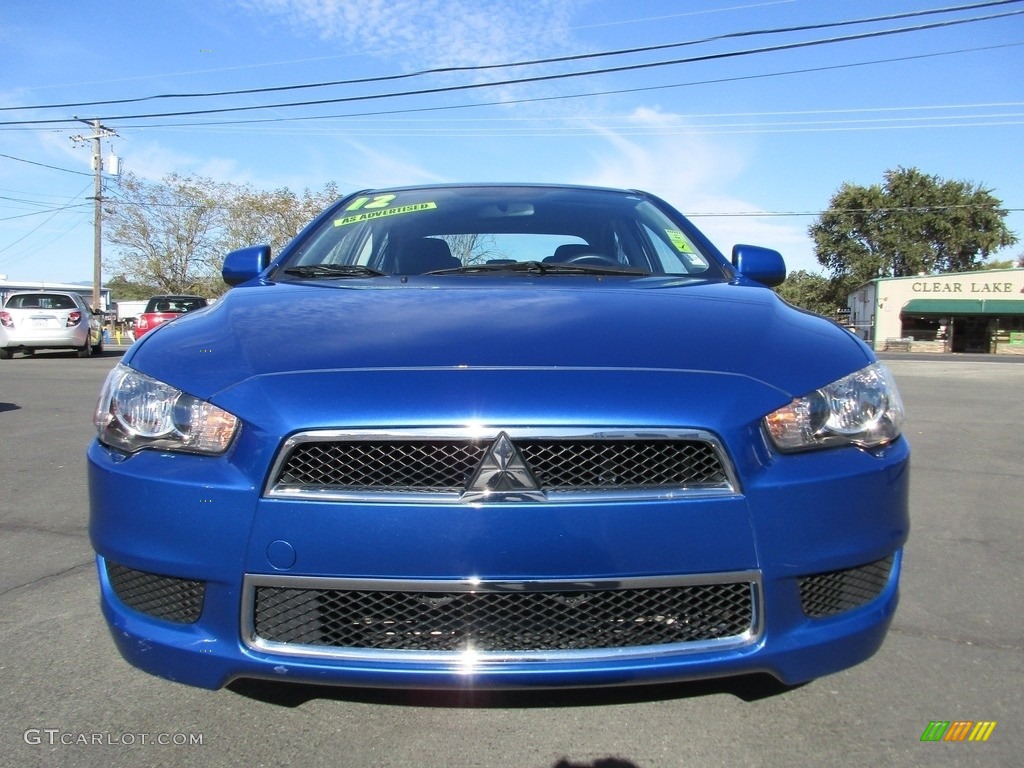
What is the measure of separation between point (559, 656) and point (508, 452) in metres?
0.43

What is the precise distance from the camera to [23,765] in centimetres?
187

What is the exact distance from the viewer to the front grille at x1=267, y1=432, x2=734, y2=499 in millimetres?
1625

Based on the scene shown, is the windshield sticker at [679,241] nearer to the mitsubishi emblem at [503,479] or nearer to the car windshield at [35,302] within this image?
the mitsubishi emblem at [503,479]

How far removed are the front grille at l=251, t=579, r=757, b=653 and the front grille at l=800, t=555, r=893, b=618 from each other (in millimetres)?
147

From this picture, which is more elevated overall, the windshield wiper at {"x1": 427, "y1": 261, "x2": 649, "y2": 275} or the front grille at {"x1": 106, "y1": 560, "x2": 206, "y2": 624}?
the windshield wiper at {"x1": 427, "y1": 261, "x2": 649, "y2": 275}

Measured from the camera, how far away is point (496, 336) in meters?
1.90

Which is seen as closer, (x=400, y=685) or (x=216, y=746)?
(x=400, y=685)

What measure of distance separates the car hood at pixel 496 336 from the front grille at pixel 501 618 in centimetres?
48

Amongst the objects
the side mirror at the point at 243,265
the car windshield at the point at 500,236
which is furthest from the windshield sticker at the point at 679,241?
the side mirror at the point at 243,265

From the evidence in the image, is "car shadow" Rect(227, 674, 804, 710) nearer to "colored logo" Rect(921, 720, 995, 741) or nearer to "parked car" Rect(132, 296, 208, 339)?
"colored logo" Rect(921, 720, 995, 741)

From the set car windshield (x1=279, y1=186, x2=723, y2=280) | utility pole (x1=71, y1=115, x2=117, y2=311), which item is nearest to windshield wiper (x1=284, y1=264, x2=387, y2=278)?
car windshield (x1=279, y1=186, x2=723, y2=280)

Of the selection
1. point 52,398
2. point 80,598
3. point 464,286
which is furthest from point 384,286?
point 52,398

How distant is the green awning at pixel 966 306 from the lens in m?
45.7

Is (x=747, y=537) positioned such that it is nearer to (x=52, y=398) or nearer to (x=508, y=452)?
(x=508, y=452)
